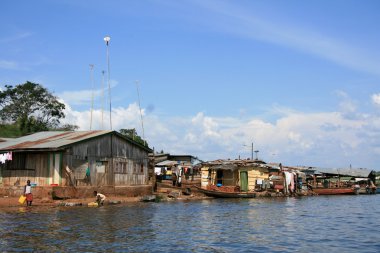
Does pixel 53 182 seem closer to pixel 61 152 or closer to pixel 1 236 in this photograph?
pixel 61 152

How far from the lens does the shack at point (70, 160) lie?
108 feet

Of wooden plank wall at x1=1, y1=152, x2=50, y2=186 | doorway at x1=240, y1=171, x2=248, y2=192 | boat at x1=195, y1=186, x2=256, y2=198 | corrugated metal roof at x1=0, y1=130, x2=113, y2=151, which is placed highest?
corrugated metal roof at x1=0, y1=130, x2=113, y2=151

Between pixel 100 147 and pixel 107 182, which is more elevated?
pixel 100 147

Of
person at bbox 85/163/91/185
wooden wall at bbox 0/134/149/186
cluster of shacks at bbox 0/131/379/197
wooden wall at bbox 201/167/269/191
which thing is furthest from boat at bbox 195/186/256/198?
person at bbox 85/163/91/185

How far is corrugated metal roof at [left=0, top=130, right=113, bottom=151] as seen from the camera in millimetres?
33031

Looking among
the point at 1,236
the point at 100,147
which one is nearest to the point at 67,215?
the point at 1,236

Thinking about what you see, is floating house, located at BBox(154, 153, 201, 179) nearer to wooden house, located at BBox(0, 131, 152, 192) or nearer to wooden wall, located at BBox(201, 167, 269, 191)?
wooden wall, located at BBox(201, 167, 269, 191)

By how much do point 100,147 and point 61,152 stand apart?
421cm

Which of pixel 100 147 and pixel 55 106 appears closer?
pixel 100 147

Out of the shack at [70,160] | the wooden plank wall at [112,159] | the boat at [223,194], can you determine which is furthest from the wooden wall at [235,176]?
the shack at [70,160]

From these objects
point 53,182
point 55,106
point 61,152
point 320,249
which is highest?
point 55,106

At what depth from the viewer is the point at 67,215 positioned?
25.4 meters

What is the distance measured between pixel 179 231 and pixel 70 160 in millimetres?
15310

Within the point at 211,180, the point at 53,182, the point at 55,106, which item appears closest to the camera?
the point at 53,182
